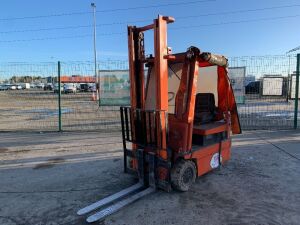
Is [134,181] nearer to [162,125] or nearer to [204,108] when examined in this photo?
[162,125]

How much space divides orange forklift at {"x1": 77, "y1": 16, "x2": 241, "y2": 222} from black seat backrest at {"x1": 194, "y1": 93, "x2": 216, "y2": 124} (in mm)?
243

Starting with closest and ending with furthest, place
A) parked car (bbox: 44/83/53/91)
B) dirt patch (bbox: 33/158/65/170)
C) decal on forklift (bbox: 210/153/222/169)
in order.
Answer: decal on forklift (bbox: 210/153/222/169) < dirt patch (bbox: 33/158/65/170) < parked car (bbox: 44/83/53/91)

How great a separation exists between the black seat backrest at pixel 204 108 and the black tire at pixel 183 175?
3.47ft

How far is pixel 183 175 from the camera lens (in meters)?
4.42

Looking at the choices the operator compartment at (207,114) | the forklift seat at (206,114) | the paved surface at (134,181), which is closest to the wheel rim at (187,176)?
the paved surface at (134,181)

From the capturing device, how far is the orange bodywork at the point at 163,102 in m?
4.12

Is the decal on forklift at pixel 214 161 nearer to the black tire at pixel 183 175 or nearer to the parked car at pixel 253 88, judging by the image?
the black tire at pixel 183 175

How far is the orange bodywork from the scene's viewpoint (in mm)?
4125

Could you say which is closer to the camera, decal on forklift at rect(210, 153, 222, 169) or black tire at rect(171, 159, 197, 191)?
black tire at rect(171, 159, 197, 191)

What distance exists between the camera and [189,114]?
4285 mm

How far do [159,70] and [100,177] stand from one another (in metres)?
2.41

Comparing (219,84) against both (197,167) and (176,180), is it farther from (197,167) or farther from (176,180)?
(176,180)

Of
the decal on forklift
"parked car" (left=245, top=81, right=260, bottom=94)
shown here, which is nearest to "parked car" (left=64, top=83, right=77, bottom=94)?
"parked car" (left=245, top=81, right=260, bottom=94)

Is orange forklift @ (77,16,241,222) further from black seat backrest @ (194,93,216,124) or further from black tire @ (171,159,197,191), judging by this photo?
black seat backrest @ (194,93,216,124)
